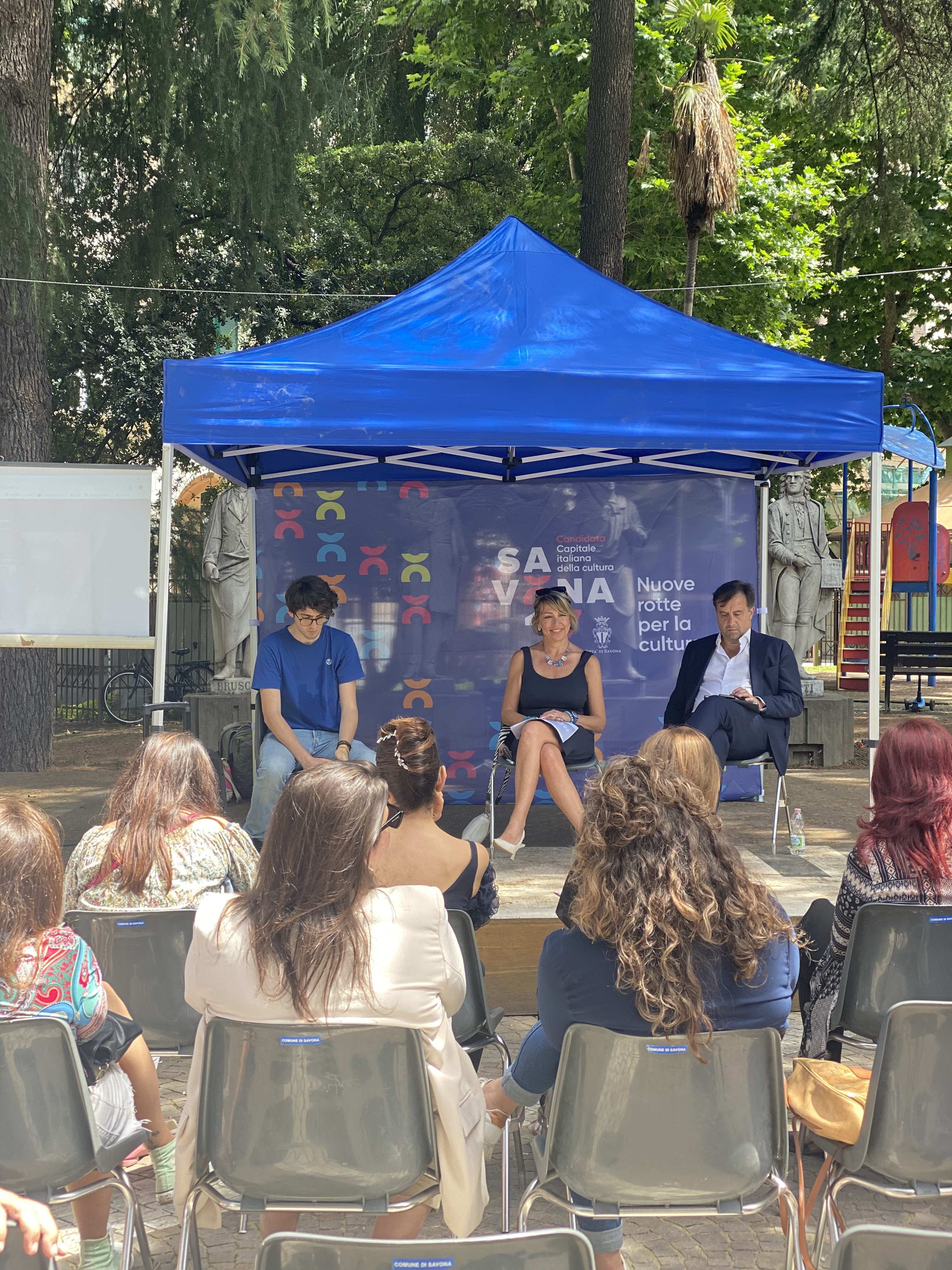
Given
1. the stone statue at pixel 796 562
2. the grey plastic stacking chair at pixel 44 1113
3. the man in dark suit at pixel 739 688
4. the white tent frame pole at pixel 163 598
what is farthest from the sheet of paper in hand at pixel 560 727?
the stone statue at pixel 796 562

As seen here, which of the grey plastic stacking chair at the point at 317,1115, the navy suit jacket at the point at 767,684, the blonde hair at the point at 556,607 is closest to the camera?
the grey plastic stacking chair at the point at 317,1115

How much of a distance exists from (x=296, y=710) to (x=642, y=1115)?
3626mm

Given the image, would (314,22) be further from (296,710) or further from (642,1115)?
(642,1115)

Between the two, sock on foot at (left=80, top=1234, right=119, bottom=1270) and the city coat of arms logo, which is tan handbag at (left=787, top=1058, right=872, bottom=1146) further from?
the city coat of arms logo

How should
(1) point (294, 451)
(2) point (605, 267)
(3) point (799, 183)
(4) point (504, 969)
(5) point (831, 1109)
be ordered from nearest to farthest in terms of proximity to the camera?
1. (5) point (831, 1109)
2. (4) point (504, 969)
3. (1) point (294, 451)
4. (2) point (605, 267)
5. (3) point (799, 183)

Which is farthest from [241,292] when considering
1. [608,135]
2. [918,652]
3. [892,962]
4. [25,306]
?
[892,962]

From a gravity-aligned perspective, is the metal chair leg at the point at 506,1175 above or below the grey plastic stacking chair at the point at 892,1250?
below

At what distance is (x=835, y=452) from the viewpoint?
212 inches

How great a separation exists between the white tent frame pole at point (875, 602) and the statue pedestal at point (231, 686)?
5560mm

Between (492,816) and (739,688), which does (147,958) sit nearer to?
(492,816)

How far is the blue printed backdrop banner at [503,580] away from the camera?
6773 mm

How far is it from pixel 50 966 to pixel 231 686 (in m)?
7.44

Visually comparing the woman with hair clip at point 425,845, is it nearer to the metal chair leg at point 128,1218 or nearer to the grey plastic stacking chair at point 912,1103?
the metal chair leg at point 128,1218

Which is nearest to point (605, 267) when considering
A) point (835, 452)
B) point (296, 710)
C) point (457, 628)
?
point (457, 628)
